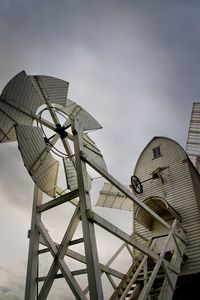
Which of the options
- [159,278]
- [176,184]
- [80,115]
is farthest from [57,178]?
[176,184]

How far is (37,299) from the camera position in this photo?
6.22 meters

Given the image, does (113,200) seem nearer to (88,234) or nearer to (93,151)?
(93,151)

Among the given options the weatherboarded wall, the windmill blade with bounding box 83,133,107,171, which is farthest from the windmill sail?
the windmill blade with bounding box 83,133,107,171

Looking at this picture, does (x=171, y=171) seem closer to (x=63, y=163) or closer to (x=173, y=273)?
(x=173, y=273)

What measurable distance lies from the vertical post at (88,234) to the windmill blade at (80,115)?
171 cm

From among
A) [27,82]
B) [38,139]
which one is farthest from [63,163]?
[27,82]

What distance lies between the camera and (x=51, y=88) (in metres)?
8.24

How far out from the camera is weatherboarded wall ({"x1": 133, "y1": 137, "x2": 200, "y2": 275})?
471 inches

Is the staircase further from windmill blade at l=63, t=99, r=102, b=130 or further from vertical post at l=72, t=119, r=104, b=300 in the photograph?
windmill blade at l=63, t=99, r=102, b=130

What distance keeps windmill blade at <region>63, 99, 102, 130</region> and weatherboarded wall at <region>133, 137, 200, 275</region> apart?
23.1 feet

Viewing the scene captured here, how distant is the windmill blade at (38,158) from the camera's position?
714 centimetres

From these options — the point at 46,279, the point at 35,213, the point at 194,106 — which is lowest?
the point at 46,279

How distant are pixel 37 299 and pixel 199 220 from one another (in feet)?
28.9

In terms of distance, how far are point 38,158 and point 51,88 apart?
7.48 feet
